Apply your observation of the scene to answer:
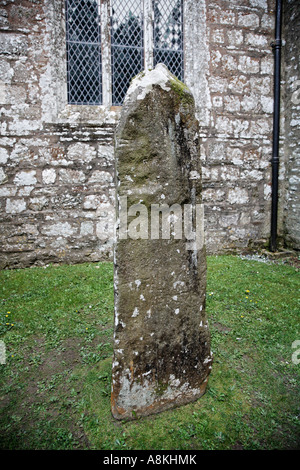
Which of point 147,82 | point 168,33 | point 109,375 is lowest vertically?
point 109,375

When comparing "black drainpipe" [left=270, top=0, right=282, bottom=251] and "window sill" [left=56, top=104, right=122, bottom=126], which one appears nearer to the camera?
"window sill" [left=56, top=104, right=122, bottom=126]

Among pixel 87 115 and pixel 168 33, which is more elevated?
pixel 168 33

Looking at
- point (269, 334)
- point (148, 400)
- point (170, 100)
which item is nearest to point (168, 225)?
point (170, 100)

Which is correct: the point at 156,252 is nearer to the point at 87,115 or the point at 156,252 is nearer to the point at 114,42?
the point at 87,115

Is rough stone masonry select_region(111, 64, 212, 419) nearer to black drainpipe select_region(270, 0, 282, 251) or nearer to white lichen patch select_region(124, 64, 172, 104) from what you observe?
white lichen patch select_region(124, 64, 172, 104)

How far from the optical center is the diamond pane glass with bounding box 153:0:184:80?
207 inches

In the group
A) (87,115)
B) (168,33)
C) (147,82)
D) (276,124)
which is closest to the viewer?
(147,82)

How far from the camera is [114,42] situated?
5.11m

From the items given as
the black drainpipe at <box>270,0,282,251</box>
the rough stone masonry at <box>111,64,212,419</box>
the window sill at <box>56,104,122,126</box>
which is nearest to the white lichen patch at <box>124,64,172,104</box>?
the rough stone masonry at <box>111,64,212,419</box>

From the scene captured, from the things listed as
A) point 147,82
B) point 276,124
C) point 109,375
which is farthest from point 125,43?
point 109,375

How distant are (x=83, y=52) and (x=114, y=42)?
0.59 metres

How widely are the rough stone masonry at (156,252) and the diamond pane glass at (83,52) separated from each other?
3.59m

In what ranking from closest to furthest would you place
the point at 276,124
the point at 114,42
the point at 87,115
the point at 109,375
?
the point at 109,375 < the point at 87,115 < the point at 114,42 < the point at 276,124
